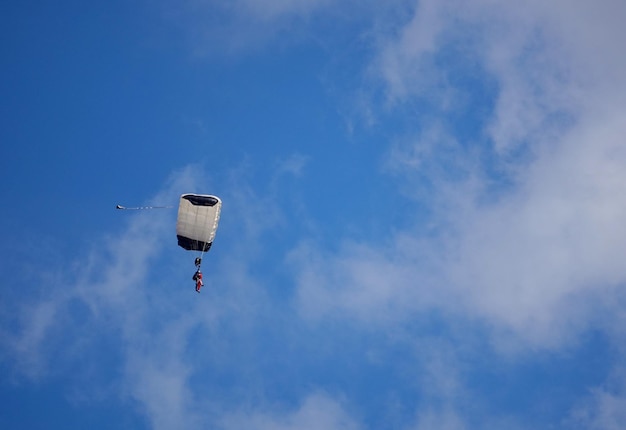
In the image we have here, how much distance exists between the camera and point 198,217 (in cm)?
5556

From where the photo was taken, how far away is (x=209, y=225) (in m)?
55.6

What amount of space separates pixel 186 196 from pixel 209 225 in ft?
7.65

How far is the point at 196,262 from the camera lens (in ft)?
188

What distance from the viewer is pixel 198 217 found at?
55.6m

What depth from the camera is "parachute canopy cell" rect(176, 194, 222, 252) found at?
55.2 m

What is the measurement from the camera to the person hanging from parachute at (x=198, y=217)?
55219mm

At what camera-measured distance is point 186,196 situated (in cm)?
5547

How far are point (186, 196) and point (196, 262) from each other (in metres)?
4.65

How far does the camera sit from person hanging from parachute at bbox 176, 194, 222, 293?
55219 mm

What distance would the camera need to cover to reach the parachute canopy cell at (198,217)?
181ft

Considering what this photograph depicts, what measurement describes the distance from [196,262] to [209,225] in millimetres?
3139
